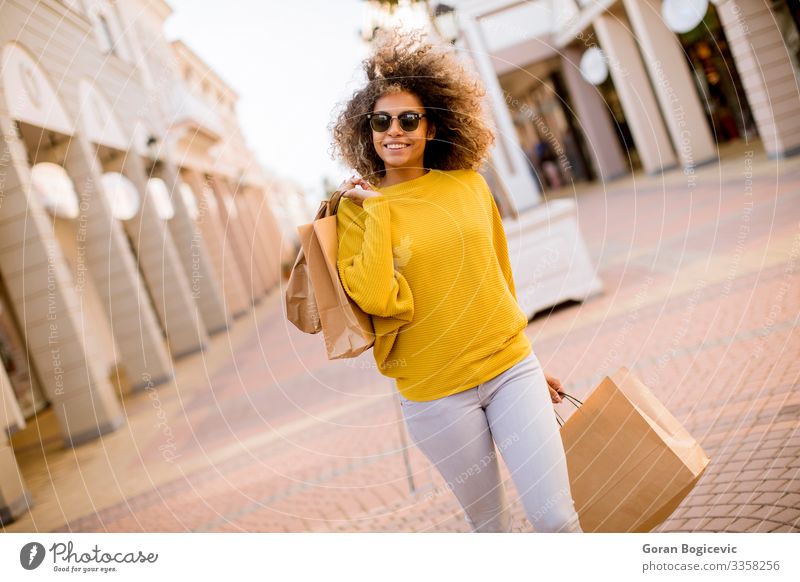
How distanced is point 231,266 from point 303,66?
19.5 m

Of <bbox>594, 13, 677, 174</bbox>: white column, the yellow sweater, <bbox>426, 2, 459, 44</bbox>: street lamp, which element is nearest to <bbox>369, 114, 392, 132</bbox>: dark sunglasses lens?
the yellow sweater

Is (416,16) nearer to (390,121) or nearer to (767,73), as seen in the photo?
(767,73)

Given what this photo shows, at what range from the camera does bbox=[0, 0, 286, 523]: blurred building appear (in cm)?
900

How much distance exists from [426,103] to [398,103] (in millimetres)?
140

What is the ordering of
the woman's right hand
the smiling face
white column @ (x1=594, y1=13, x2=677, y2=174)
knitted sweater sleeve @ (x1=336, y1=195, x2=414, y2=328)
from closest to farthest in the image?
knitted sweater sleeve @ (x1=336, y1=195, x2=414, y2=328) → the woman's right hand → the smiling face → white column @ (x1=594, y1=13, x2=677, y2=174)

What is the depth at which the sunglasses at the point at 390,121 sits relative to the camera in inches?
99.6

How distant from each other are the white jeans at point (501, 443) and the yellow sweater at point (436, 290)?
2.1 inches

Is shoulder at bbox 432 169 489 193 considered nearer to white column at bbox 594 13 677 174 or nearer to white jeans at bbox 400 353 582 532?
white jeans at bbox 400 353 582 532

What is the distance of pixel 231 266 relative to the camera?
2275 cm

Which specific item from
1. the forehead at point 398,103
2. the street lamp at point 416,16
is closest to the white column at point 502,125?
the street lamp at point 416,16

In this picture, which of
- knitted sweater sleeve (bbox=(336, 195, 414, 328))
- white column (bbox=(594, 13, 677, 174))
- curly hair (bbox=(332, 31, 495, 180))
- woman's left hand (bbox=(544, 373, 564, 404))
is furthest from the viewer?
white column (bbox=(594, 13, 677, 174))

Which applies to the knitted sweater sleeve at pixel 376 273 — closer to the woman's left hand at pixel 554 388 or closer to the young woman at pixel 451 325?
the young woman at pixel 451 325

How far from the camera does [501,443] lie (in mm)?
2354
